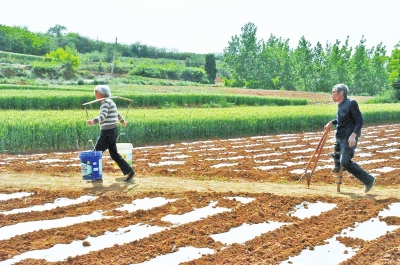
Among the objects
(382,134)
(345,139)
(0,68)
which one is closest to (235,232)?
(345,139)

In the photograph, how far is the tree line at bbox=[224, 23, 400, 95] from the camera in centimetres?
5347

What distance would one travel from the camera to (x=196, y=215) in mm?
5594

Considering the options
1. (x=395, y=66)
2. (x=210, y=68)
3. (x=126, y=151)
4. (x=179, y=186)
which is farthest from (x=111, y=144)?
(x=210, y=68)

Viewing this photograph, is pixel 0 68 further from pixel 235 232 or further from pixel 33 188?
pixel 235 232

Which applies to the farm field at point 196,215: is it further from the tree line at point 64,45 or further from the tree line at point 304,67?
the tree line at point 64,45

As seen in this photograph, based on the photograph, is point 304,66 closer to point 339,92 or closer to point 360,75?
point 360,75

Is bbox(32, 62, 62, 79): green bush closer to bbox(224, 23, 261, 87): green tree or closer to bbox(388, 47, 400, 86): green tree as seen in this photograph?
bbox(224, 23, 261, 87): green tree

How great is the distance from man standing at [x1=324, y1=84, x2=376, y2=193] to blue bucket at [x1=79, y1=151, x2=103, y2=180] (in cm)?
314

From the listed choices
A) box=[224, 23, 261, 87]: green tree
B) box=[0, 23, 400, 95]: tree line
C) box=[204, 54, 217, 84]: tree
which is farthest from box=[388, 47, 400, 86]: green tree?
box=[204, 54, 217, 84]: tree

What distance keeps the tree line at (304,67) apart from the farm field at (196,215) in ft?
148

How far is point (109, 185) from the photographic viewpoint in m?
7.21

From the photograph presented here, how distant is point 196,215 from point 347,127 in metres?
2.50

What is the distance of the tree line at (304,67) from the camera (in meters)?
53.5

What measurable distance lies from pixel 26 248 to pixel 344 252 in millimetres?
2723
